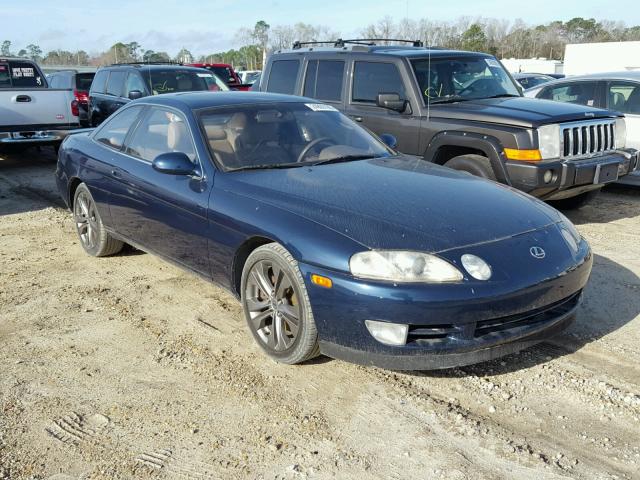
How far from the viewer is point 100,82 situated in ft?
41.0

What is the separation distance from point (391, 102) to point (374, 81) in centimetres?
62

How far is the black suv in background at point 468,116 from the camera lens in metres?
5.96

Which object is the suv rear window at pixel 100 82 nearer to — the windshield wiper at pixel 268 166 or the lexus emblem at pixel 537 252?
the windshield wiper at pixel 268 166

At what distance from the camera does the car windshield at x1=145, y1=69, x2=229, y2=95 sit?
1120cm

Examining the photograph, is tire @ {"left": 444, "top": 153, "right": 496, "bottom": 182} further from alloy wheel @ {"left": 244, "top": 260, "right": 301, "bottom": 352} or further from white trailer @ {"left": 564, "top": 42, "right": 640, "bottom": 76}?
white trailer @ {"left": 564, "top": 42, "right": 640, "bottom": 76}

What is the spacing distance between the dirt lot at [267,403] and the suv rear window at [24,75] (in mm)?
8680

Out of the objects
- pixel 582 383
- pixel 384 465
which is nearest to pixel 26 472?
pixel 384 465

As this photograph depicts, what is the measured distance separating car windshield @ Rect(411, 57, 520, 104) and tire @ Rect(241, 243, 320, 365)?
3853mm

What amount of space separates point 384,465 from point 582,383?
1.34 m

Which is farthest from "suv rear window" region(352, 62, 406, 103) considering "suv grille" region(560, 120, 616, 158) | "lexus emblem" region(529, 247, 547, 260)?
"lexus emblem" region(529, 247, 547, 260)

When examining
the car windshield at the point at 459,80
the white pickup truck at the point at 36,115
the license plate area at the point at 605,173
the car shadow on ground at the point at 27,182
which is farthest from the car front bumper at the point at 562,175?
the white pickup truck at the point at 36,115

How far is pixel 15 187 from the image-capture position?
9180 mm

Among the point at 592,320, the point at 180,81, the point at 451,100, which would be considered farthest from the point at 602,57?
the point at 592,320

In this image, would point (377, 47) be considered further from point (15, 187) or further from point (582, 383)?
point (15, 187)
